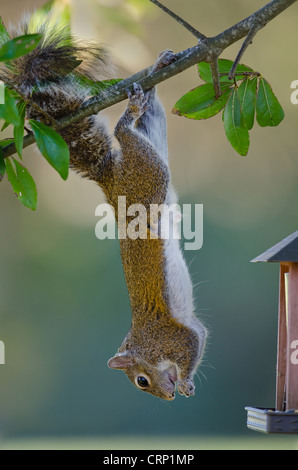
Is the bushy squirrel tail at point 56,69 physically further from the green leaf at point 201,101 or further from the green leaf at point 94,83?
the green leaf at point 201,101

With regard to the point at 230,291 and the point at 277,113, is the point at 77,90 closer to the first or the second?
the point at 277,113

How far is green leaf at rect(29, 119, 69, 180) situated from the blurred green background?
382 cm

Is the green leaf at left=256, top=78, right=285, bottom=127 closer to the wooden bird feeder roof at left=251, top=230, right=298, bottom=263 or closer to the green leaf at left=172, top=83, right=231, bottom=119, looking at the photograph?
the green leaf at left=172, top=83, right=231, bottom=119

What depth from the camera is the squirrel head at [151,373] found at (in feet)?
7.25

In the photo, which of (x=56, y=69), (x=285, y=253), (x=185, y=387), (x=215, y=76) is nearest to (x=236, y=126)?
(x=215, y=76)

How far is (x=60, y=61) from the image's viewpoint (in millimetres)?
1572

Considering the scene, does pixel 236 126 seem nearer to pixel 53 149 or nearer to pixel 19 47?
pixel 53 149

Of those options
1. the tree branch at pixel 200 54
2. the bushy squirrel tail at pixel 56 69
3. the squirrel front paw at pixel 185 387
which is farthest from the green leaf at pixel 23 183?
the squirrel front paw at pixel 185 387

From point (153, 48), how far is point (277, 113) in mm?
3621

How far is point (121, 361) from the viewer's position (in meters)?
2.23

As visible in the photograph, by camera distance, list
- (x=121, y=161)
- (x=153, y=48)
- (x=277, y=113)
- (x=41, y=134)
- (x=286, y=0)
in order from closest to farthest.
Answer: (x=41, y=134) < (x=286, y=0) < (x=277, y=113) < (x=121, y=161) < (x=153, y=48)

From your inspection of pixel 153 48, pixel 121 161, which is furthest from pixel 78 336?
pixel 121 161

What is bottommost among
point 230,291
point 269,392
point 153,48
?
point 269,392

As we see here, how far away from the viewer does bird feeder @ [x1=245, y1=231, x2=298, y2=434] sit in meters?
1.40
